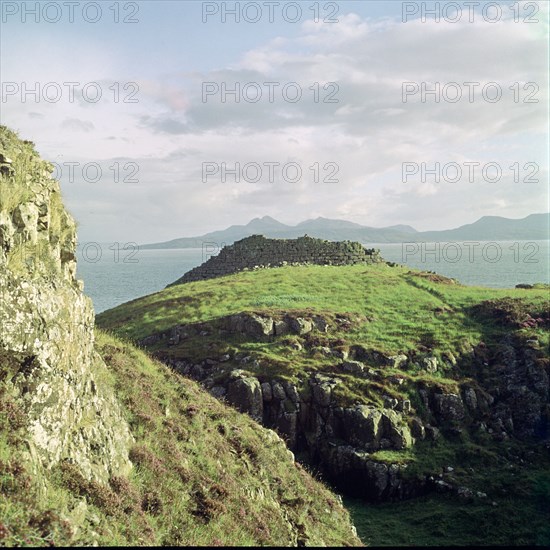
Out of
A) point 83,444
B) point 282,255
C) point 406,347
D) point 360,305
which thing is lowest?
point 406,347

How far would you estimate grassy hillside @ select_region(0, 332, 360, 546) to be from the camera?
34.5 feet

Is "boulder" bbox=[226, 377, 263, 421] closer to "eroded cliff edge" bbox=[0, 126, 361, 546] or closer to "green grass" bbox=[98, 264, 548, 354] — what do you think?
"eroded cliff edge" bbox=[0, 126, 361, 546]

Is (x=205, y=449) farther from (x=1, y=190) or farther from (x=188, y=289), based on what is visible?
(x=188, y=289)

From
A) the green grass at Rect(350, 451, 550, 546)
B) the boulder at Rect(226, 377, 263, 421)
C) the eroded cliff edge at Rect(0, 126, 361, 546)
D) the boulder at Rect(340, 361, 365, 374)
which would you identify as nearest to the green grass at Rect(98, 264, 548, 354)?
the boulder at Rect(340, 361, 365, 374)

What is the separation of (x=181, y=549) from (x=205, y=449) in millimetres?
6319

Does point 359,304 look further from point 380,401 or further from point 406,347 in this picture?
point 380,401

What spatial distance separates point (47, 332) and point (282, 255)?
227 feet

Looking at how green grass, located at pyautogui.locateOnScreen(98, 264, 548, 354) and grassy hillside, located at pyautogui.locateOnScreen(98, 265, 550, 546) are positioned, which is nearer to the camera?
grassy hillside, located at pyautogui.locateOnScreen(98, 265, 550, 546)

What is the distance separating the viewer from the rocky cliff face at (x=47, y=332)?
38.7ft

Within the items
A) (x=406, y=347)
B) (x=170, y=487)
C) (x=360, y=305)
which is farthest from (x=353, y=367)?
(x=170, y=487)

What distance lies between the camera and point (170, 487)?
1534 cm

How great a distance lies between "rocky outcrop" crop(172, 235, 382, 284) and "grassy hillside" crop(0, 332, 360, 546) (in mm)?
54694

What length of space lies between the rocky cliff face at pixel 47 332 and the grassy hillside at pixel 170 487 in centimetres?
52

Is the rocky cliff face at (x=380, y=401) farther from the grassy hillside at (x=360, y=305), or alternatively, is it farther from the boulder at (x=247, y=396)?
the grassy hillside at (x=360, y=305)
